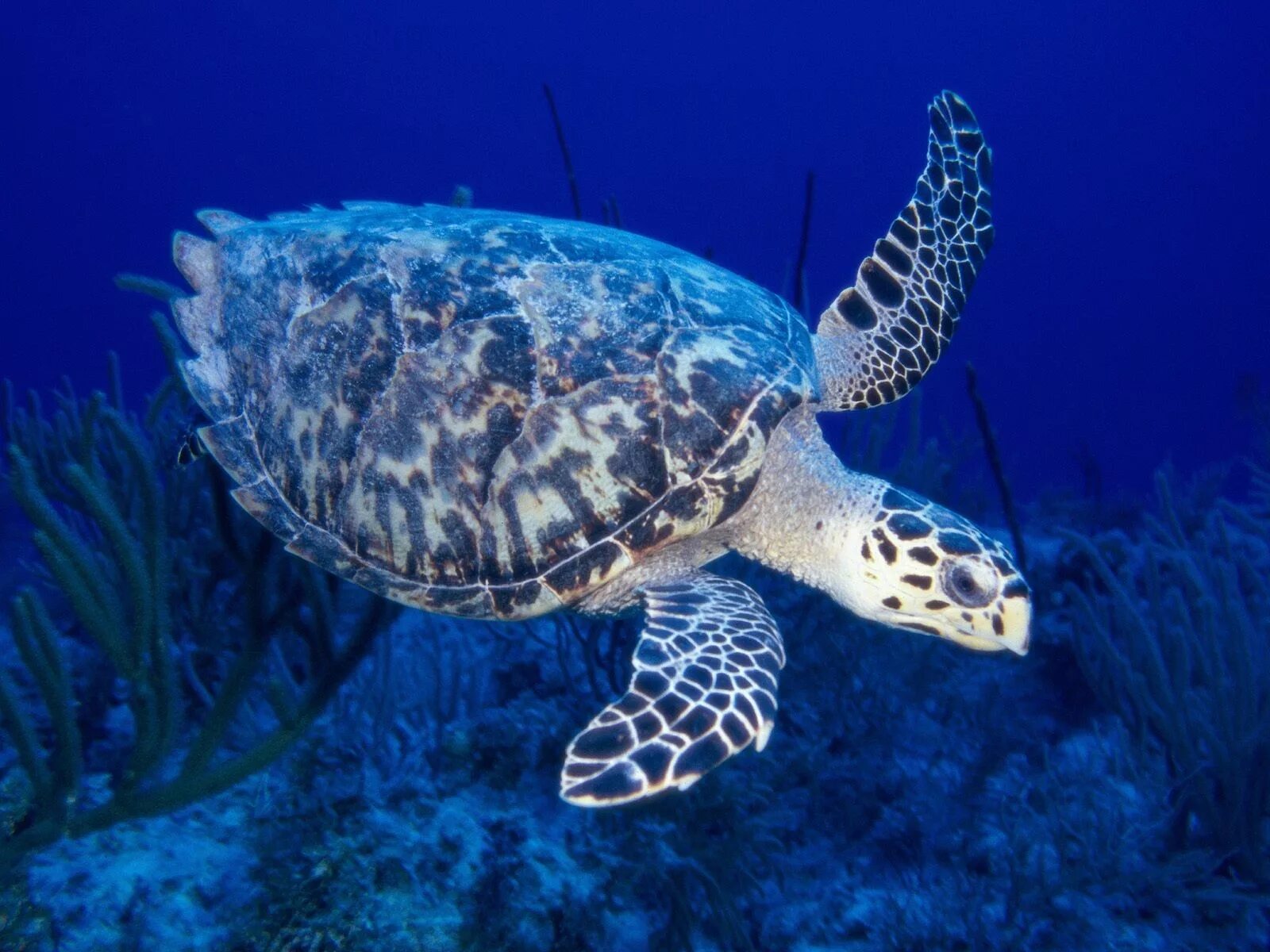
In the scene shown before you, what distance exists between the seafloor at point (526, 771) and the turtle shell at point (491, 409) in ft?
1.94

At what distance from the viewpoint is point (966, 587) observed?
2.83m

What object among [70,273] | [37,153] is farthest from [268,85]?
[70,273]

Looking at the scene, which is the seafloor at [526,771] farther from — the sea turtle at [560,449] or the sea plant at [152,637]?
the sea turtle at [560,449]

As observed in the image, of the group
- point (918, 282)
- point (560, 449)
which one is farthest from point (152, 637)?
point (918, 282)

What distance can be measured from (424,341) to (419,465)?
0.53m

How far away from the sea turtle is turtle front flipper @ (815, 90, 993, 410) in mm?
642

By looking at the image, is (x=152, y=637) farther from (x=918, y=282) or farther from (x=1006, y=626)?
(x=918, y=282)

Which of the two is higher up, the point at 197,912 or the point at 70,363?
the point at 70,363

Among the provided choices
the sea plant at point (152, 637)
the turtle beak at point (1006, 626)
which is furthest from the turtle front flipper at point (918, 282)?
the sea plant at point (152, 637)

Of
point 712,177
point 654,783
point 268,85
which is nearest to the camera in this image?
point 654,783

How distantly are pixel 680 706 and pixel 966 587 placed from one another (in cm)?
134

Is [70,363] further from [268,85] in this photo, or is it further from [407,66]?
[407,66]

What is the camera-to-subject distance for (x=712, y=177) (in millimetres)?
77000

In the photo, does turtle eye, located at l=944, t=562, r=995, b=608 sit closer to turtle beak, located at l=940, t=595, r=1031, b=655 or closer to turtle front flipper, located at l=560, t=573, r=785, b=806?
turtle beak, located at l=940, t=595, r=1031, b=655
